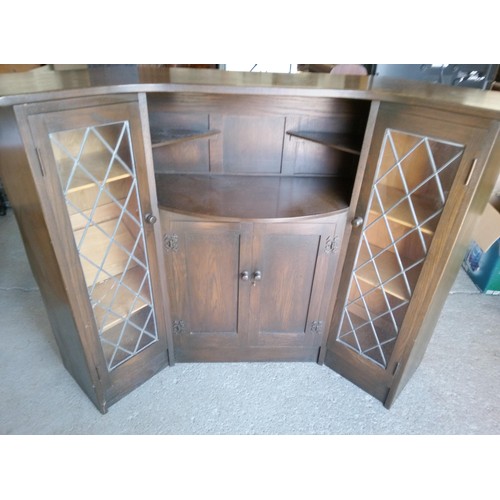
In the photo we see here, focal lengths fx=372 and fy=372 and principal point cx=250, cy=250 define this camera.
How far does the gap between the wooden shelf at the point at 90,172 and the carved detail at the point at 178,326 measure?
727 mm

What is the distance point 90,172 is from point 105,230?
219 mm

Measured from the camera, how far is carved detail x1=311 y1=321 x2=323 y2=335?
5.72 ft

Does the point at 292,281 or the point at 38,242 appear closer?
the point at 38,242

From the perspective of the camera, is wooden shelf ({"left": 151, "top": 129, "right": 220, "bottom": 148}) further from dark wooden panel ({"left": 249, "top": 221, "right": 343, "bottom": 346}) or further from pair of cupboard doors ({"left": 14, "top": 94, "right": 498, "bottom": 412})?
dark wooden panel ({"left": 249, "top": 221, "right": 343, "bottom": 346})

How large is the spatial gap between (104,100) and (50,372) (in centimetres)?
135

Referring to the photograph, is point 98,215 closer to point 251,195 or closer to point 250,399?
point 251,195

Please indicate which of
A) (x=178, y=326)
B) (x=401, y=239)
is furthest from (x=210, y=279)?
(x=401, y=239)

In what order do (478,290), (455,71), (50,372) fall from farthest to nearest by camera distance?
(455,71) < (478,290) < (50,372)

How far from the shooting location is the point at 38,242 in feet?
4.16

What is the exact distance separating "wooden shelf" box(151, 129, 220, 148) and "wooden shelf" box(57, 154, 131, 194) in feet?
0.58

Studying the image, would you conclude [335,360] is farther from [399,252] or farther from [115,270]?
[115,270]

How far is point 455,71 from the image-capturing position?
2.81 metres

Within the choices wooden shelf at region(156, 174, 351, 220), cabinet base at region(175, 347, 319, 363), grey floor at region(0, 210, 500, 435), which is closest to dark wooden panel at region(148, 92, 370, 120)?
wooden shelf at region(156, 174, 351, 220)
